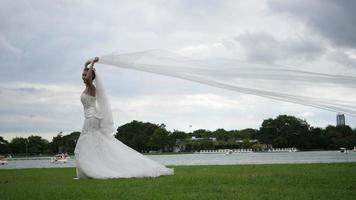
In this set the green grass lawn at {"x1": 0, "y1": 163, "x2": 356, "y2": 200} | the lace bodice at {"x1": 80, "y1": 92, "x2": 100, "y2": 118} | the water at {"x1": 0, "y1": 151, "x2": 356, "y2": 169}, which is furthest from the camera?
the water at {"x1": 0, "y1": 151, "x2": 356, "y2": 169}

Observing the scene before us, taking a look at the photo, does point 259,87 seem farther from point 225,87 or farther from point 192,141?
point 192,141

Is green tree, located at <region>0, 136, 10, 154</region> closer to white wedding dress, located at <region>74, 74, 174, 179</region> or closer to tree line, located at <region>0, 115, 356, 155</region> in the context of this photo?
tree line, located at <region>0, 115, 356, 155</region>

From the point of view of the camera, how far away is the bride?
64.3 feet

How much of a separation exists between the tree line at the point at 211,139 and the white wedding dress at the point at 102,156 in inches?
4241

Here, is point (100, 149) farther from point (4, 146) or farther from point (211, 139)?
point (211, 139)

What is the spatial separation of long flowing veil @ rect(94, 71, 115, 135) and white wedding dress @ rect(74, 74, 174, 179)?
0.01 metres

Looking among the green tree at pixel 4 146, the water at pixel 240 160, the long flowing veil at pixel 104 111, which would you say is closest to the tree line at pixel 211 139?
the green tree at pixel 4 146

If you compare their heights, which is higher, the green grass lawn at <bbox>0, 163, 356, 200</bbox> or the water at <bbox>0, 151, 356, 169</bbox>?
the green grass lawn at <bbox>0, 163, 356, 200</bbox>

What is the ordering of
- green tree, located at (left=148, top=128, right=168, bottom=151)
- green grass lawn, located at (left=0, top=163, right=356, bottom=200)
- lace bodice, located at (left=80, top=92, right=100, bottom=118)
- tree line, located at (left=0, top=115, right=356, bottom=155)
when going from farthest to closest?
green tree, located at (left=148, top=128, right=168, bottom=151) → tree line, located at (left=0, top=115, right=356, bottom=155) → lace bodice, located at (left=80, top=92, right=100, bottom=118) → green grass lawn, located at (left=0, top=163, right=356, bottom=200)

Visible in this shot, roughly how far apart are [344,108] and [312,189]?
108 inches

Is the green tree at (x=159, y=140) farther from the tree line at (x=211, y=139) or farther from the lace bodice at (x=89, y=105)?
the lace bodice at (x=89, y=105)

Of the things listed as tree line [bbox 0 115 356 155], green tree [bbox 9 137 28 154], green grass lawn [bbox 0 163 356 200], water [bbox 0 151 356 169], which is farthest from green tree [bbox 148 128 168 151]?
green grass lawn [bbox 0 163 356 200]

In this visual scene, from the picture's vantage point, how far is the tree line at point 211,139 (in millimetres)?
143000

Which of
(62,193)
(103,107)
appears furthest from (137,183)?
(103,107)
